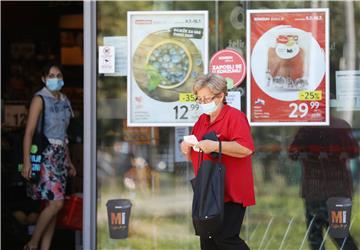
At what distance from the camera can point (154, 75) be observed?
5805 millimetres

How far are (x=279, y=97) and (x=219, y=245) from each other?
165 cm

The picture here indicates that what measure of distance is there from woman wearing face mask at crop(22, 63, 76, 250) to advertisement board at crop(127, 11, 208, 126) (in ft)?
2.41

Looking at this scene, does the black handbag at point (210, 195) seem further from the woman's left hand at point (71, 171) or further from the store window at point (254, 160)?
the woman's left hand at point (71, 171)

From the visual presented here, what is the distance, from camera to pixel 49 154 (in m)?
6.04

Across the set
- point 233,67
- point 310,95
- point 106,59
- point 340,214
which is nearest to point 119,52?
point 106,59

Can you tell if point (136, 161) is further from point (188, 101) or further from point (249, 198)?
point (249, 198)

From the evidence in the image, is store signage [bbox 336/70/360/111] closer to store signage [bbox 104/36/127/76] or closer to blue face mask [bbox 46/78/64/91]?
store signage [bbox 104/36/127/76]

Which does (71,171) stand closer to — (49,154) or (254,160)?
(49,154)

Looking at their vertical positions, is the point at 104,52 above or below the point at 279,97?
above

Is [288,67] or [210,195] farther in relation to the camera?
[288,67]

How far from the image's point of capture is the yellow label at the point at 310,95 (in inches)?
223

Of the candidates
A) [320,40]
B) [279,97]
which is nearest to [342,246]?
[279,97]

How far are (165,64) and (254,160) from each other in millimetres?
1074

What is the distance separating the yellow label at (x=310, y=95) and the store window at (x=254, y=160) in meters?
0.10
